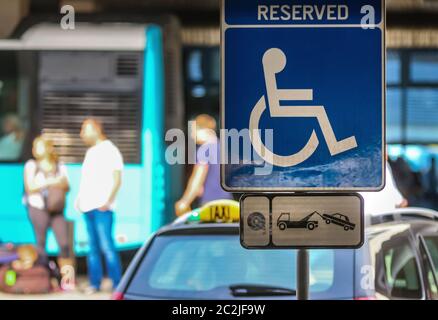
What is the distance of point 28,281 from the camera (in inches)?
252

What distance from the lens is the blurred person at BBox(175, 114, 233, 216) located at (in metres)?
5.87

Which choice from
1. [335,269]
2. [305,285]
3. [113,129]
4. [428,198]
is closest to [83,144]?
[113,129]

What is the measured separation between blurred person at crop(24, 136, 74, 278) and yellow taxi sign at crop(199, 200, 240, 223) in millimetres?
1135

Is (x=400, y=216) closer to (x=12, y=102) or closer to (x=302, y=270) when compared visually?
(x=302, y=270)

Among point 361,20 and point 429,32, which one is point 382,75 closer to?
point 361,20

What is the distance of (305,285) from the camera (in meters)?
2.26

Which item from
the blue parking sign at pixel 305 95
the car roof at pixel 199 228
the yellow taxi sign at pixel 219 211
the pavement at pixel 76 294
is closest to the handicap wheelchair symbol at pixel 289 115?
the blue parking sign at pixel 305 95

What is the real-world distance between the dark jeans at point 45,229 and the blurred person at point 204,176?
2.74 ft

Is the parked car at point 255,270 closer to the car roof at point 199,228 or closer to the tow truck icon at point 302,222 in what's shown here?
the car roof at point 199,228

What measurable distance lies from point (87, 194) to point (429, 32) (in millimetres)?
2705

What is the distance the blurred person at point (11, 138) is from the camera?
21.9ft

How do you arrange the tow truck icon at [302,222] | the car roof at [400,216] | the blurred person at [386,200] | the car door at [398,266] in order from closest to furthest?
the tow truck icon at [302,222] → the car door at [398,266] → the car roof at [400,216] → the blurred person at [386,200]

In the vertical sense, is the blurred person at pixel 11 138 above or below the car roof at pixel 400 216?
above

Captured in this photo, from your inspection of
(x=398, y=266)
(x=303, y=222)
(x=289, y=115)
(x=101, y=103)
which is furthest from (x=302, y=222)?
(x=101, y=103)
